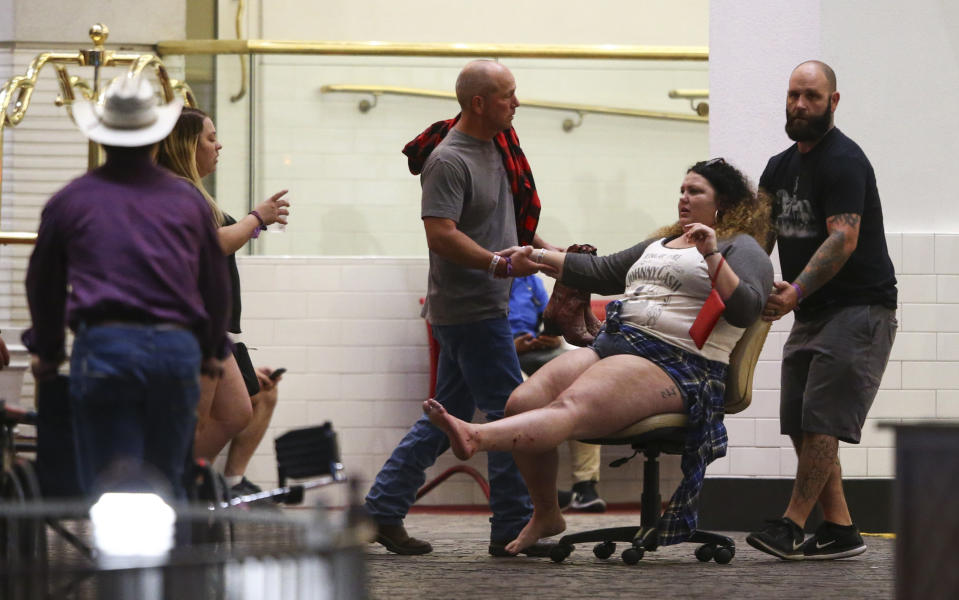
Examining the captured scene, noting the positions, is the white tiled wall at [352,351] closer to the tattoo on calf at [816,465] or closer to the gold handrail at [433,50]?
the gold handrail at [433,50]

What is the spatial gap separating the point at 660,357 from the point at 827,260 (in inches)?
25.4

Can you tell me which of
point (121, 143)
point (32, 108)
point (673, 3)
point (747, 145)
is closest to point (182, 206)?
point (121, 143)

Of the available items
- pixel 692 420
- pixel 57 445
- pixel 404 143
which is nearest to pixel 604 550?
pixel 692 420

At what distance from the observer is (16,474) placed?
2.85 meters

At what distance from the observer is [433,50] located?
7.17 meters

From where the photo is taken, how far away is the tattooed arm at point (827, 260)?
449 cm

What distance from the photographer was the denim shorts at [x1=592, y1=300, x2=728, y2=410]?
4.34m

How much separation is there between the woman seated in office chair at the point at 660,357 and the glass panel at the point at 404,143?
2.52 m

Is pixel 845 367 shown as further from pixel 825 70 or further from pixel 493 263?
pixel 493 263

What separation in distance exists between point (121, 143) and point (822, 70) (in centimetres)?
264

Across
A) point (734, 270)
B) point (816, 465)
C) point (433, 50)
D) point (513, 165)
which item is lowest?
point (816, 465)

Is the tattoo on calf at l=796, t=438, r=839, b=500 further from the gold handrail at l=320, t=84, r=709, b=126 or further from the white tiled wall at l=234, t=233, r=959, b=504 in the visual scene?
the gold handrail at l=320, t=84, r=709, b=126

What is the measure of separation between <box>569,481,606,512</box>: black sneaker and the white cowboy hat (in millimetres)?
4069

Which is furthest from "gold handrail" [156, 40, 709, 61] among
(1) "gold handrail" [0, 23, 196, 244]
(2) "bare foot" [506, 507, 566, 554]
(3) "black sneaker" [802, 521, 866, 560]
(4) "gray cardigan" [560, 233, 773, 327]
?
(2) "bare foot" [506, 507, 566, 554]
